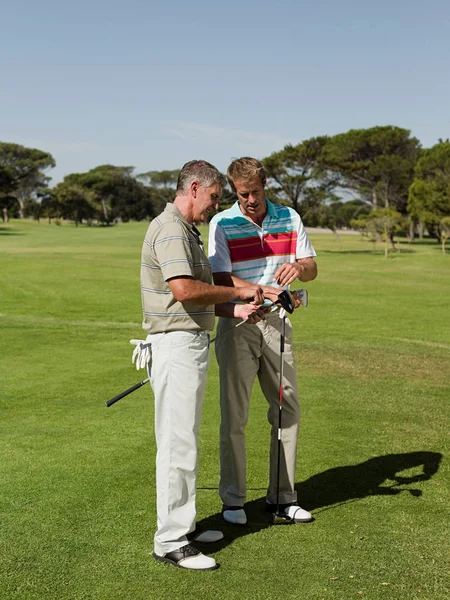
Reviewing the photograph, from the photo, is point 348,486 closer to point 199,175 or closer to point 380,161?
point 199,175

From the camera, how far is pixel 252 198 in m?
4.93

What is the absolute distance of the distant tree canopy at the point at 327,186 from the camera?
65.0 metres

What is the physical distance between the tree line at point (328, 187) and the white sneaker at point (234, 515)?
49904 mm

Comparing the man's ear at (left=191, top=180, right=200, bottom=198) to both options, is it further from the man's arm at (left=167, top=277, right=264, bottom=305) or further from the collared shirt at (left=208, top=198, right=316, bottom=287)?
the collared shirt at (left=208, top=198, right=316, bottom=287)

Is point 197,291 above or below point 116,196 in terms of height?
below

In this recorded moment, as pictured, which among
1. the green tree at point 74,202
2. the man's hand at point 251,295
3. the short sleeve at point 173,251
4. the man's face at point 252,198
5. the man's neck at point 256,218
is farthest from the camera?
the green tree at point 74,202

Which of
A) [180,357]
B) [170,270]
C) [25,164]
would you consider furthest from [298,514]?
[25,164]

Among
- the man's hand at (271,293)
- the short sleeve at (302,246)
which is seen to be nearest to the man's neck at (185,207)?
the man's hand at (271,293)

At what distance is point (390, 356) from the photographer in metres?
11.9

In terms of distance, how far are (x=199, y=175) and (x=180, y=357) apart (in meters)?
0.98

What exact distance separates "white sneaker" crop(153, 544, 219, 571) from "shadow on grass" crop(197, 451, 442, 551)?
0.30 m

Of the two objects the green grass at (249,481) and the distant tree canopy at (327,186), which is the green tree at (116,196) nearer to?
the distant tree canopy at (327,186)

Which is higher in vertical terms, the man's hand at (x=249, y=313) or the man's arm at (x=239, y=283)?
the man's arm at (x=239, y=283)

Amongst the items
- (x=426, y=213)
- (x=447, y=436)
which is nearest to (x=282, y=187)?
(x=426, y=213)
